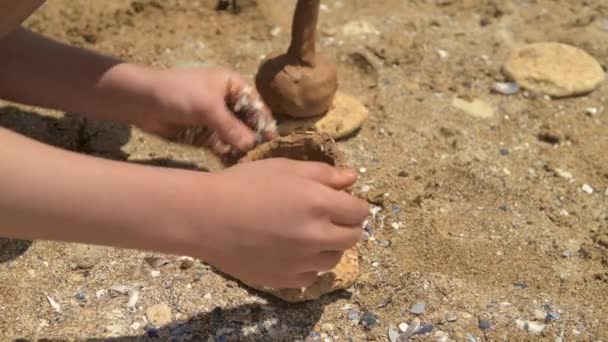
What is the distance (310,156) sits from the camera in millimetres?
1485

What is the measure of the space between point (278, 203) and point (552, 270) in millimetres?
822

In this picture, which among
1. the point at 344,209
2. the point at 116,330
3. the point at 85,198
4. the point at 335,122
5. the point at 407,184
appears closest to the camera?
the point at 85,198

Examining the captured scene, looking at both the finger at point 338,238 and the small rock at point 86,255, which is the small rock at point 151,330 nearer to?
the small rock at point 86,255

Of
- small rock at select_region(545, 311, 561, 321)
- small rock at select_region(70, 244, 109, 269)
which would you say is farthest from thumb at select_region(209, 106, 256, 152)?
small rock at select_region(545, 311, 561, 321)

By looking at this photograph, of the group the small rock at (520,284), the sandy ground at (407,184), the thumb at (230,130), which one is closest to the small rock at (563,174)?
the sandy ground at (407,184)

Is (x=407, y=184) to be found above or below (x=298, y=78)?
below

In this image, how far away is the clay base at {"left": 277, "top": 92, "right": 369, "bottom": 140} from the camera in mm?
1949

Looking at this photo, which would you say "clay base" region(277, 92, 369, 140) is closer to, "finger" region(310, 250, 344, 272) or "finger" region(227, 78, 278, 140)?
"finger" region(227, 78, 278, 140)

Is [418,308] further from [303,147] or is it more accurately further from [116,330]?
[116,330]

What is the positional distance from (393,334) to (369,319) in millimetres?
59

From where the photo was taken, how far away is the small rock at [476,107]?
209 cm

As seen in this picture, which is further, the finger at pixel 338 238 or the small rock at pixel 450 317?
the small rock at pixel 450 317

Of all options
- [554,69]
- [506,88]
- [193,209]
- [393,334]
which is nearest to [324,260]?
[193,209]

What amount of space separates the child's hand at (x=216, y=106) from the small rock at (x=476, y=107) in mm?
764
